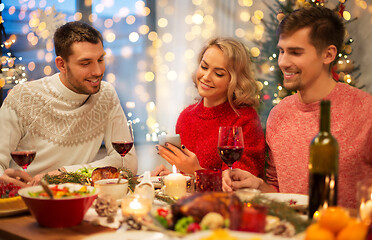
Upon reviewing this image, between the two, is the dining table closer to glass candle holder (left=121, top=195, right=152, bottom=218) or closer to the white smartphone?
glass candle holder (left=121, top=195, right=152, bottom=218)

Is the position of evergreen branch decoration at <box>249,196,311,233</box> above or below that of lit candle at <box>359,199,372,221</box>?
below

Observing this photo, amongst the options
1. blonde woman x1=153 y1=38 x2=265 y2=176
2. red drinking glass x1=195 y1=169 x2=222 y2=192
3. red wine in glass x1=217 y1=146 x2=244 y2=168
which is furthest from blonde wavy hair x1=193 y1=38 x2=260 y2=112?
red drinking glass x1=195 y1=169 x2=222 y2=192

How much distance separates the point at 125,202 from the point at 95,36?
1.55 meters

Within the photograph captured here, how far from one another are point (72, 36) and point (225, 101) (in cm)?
106

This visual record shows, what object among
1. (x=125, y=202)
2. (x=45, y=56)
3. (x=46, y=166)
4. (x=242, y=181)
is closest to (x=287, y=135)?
(x=242, y=181)

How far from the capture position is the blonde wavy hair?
2.51 meters

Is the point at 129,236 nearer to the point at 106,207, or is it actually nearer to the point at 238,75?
the point at 106,207

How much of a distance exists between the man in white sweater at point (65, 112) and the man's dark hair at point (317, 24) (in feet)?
3.90

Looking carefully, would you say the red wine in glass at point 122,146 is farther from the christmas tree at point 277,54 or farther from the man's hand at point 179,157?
the christmas tree at point 277,54

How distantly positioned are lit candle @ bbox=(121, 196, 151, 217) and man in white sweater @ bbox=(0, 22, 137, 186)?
1.16 metres

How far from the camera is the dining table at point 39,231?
1.09 meters

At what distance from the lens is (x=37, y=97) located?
244cm

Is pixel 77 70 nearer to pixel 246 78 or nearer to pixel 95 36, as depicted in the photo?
pixel 95 36

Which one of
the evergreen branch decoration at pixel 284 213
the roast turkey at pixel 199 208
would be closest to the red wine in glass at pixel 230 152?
the evergreen branch decoration at pixel 284 213
